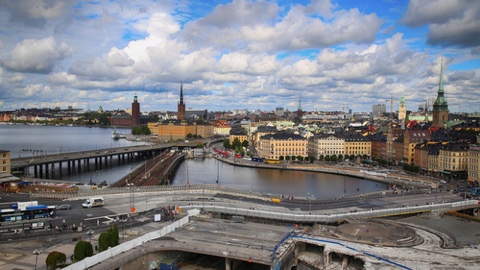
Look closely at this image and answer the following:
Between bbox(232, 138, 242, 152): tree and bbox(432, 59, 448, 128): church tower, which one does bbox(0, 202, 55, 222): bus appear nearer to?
bbox(232, 138, 242, 152): tree

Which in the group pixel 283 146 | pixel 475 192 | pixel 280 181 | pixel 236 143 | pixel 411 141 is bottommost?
pixel 280 181

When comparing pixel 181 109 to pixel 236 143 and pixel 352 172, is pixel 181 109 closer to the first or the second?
pixel 236 143

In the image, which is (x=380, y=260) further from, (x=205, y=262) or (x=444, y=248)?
(x=205, y=262)

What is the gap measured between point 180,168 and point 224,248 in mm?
50239

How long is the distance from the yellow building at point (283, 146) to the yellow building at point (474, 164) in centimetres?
3019

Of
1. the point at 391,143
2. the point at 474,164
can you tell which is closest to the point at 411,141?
the point at 391,143

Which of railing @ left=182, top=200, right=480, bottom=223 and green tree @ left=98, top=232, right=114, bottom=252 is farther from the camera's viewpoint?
railing @ left=182, top=200, right=480, bottom=223

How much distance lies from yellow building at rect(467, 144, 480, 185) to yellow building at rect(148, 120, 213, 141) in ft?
286

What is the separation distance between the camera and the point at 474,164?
1896 inches

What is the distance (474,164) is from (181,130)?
91.1 metres

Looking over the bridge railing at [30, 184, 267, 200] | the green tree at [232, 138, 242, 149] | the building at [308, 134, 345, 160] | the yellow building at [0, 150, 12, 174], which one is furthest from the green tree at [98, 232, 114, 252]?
the green tree at [232, 138, 242, 149]

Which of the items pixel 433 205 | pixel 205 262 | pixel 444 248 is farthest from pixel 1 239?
pixel 433 205

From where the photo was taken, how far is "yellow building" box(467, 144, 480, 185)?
1864 inches

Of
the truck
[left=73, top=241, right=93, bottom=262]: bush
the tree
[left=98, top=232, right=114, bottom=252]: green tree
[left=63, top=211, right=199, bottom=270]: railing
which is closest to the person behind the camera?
[left=63, top=211, right=199, bottom=270]: railing
